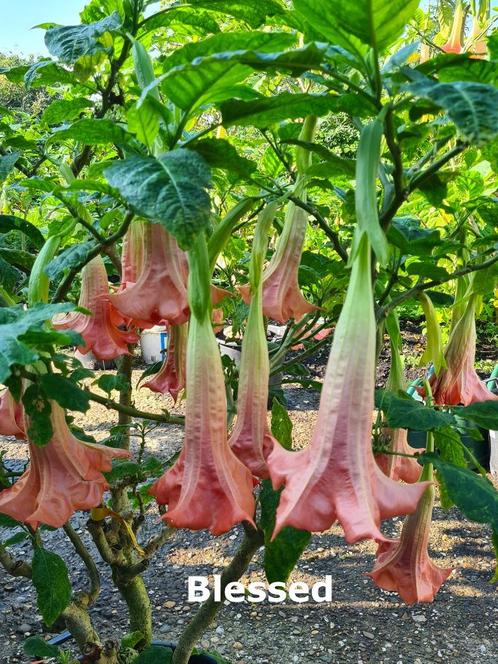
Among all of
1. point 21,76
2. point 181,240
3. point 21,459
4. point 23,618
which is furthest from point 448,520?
point 181,240

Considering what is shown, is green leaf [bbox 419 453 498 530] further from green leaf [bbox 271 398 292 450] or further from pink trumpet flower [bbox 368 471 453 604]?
green leaf [bbox 271 398 292 450]

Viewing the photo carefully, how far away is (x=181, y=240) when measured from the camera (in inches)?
18.2

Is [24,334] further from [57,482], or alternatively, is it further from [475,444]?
[475,444]

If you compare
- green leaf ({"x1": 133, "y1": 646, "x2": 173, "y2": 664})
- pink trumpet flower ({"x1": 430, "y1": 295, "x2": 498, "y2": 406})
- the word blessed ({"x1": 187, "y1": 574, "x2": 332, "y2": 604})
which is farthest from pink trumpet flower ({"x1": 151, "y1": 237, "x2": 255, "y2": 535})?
the word blessed ({"x1": 187, "y1": 574, "x2": 332, "y2": 604})

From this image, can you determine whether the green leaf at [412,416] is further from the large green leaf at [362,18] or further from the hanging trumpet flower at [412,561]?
the large green leaf at [362,18]

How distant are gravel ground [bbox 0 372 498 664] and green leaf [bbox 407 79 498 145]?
4.83 ft

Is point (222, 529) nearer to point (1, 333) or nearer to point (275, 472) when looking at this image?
point (275, 472)

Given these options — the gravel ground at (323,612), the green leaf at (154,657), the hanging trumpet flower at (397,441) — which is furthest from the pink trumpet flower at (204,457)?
the gravel ground at (323,612)

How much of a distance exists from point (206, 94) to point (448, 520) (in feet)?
8.59

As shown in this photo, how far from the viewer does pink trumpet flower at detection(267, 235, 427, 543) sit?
50 cm

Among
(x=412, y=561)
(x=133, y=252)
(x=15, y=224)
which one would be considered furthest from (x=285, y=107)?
(x=412, y=561)

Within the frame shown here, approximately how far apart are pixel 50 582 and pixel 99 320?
1.48 feet

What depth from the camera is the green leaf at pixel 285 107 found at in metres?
0.58

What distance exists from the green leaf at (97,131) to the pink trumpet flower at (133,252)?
0.14 m
